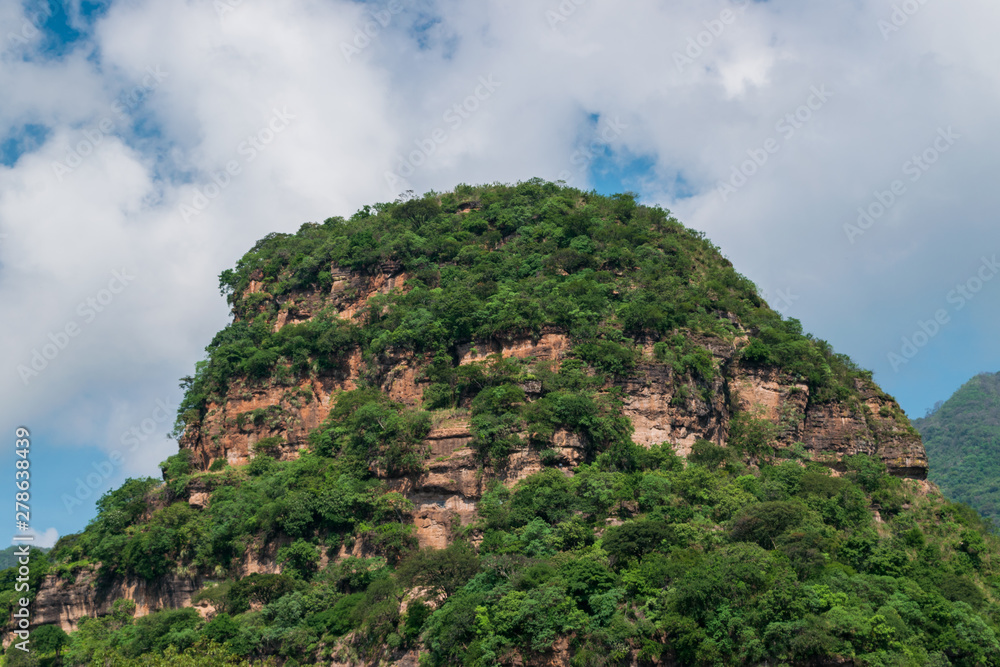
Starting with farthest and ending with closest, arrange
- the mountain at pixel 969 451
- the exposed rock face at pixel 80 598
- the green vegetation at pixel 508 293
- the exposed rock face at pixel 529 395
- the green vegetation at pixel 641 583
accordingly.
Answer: the mountain at pixel 969 451
the green vegetation at pixel 508 293
the exposed rock face at pixel 80 598
the exposed rock face at pixel 529 395
the green vegetation at pixel 641 583

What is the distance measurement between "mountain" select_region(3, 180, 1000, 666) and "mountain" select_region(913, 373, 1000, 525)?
90.0 metres

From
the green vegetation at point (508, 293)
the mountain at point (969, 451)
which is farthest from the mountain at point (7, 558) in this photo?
the mountain at point (969, 451)

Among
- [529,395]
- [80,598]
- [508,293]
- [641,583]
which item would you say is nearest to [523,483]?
[529,395]

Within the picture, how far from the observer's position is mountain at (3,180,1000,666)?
3906 cm

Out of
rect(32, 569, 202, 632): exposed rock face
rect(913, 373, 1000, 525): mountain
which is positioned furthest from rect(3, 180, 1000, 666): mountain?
rect(913, 373, 1000, 525): mountain

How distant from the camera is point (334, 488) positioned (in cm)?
5169

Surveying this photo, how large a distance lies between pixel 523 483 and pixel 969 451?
144321 mm

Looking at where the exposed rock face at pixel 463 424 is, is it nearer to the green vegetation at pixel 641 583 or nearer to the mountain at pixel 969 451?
the green vegetation at pixel 641 583

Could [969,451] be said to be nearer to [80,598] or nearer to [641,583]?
[641,583]

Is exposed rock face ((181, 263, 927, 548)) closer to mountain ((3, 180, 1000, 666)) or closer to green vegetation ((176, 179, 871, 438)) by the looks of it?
mountain ((3, 180, 1000, 666))

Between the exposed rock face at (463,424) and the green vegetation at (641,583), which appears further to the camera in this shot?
the exposed rock face at (463,424)

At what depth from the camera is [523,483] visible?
4944 centimetres

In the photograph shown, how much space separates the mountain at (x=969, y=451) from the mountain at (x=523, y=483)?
9001 centimetres

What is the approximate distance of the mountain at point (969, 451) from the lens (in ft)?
465
